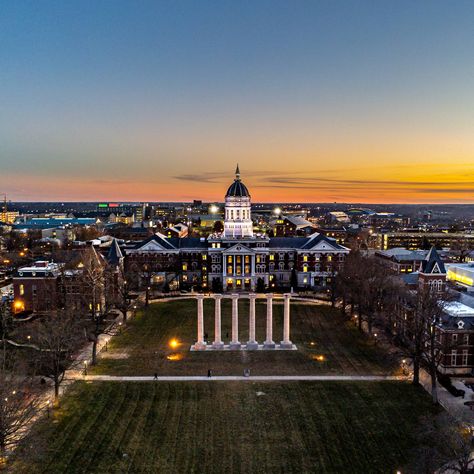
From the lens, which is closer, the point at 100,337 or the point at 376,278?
the point at 100,337

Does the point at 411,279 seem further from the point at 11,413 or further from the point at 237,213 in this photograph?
the point at 11,413

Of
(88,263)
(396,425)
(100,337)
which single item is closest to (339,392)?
(396,425)

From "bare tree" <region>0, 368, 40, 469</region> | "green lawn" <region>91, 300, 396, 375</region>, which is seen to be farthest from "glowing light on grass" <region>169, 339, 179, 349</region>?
"bare tree" <region>0, 368, 40, 469</region>

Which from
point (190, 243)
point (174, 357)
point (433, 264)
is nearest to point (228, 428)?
point (174, 357)

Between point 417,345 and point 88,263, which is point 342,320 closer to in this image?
point 417,345

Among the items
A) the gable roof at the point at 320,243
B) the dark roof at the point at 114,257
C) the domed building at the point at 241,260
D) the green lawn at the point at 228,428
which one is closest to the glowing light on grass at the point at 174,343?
the green lawn at the point at 228,428

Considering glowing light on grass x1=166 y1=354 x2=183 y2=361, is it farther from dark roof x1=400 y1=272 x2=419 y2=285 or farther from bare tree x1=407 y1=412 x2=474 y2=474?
dark roof x1=400 y1=272 x2=419 y2=285

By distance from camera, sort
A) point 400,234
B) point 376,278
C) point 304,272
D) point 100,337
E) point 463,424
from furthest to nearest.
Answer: point 400,234
point 304,272
point 376,278
point 100,337
point 463,424
